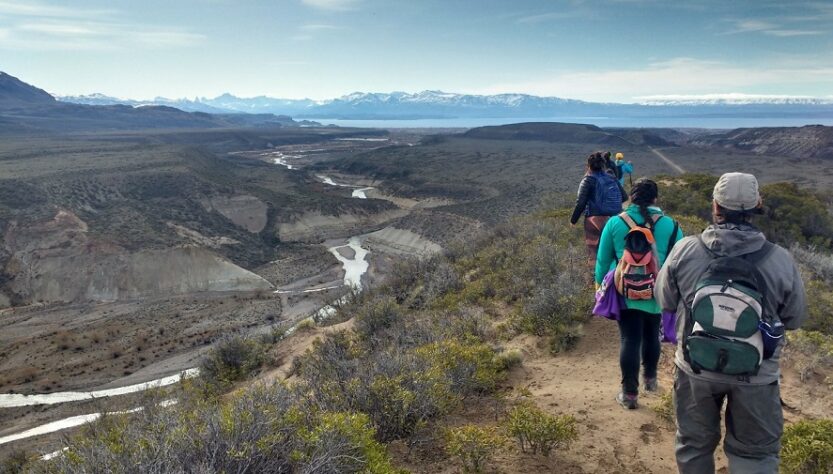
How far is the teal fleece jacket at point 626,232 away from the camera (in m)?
3.77

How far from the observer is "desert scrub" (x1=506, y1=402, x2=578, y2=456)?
368 cm

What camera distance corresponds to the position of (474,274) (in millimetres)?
11109

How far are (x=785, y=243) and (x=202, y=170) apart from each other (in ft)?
172


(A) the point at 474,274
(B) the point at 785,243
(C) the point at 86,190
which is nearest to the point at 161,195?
(C) the point at 86,190

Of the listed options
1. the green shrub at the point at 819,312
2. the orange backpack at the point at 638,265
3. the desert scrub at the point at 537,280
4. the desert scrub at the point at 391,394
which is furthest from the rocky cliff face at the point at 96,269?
the orange backpack at the point at 638,265

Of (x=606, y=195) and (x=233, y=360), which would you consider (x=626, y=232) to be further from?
(x=233, y=360)

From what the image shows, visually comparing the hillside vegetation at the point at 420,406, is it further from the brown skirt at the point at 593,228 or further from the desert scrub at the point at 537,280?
the brown skirt at the point at 593,228

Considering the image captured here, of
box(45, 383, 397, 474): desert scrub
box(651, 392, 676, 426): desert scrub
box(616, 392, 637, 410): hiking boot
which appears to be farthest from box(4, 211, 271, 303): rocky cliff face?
box(651, 392, 676, 426): desert scrub

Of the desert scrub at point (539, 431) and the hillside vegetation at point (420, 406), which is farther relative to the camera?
the desert scrub at point (539, 431)

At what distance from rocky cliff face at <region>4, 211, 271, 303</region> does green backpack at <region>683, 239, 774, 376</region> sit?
29116 millimetres

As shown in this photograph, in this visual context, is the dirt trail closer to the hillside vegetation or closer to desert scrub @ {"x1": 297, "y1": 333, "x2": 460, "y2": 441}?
the hillside vegetation

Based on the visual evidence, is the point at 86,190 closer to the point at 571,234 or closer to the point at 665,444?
the point at 571,234

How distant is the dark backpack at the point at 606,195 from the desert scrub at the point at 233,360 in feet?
26.1

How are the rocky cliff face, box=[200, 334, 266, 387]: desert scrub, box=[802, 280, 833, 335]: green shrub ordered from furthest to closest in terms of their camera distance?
the rocky cliff face → box=[200, 334, 266, 387]: desert scrub → box=[802, 280, 833, 335]: green shrub
